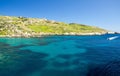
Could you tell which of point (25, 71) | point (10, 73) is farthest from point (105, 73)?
point (10, 73)

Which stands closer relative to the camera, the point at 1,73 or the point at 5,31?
the point at 1,73

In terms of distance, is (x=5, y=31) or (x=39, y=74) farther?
(x=5, y=31)

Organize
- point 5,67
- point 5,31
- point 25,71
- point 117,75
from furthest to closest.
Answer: point 5,31
point 5,67
point 25,71
point 117,75

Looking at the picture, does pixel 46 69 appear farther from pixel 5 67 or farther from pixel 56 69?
pixel 5 67

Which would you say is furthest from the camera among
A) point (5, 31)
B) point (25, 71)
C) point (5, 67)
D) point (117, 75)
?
point (5, 31)

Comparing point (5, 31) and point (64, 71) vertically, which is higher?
point (5, 31)

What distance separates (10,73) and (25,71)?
4.07 metres

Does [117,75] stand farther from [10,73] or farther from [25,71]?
[10,73]

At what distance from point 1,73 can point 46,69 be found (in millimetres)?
12454

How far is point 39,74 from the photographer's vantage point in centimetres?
4472

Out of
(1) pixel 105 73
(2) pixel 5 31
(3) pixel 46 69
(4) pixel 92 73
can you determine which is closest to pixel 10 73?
(3) pixel 46 69

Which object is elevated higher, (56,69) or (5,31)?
(5,31)

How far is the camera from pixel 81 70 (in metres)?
48.5

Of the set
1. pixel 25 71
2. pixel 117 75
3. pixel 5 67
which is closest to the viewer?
pixel 117 75
